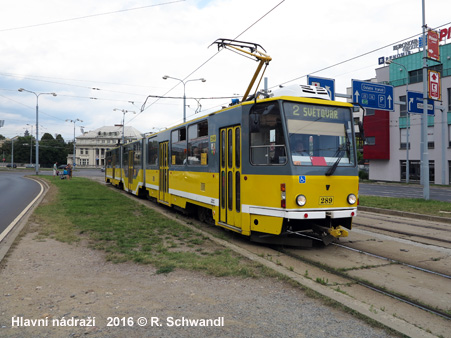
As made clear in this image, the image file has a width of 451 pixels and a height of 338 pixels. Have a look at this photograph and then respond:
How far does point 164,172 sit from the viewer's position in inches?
523

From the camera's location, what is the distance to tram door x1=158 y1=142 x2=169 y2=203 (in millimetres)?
12953

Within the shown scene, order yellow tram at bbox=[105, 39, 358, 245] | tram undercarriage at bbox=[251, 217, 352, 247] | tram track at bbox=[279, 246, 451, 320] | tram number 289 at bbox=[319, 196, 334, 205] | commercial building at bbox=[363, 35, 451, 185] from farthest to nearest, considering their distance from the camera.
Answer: commercial building at bbox=[363, 35, 451, 185], tram undercarriage at bbox=[251, 217, 352, 247], tram number 289 at bbox=[319, 196, 334, 205], yellow tram at bbox=[105, 39, 358, 245], tram track at bbox=[279, 246, 451, 320]

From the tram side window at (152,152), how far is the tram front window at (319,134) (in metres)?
8.47

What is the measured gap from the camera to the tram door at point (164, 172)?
510 inches

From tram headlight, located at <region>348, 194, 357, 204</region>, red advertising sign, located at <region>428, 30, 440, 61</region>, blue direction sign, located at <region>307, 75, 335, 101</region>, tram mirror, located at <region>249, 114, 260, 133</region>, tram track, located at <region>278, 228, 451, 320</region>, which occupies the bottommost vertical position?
tram track, located at <region>278, 228, 451, 320</region>

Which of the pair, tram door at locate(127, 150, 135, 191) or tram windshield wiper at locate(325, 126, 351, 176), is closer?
tram windshield wiper at locate(325, 126, 351, 176)

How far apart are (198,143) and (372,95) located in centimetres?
1208

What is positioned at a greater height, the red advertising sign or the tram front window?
the red advertising sign

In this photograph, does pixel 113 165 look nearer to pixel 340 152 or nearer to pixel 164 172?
pixel 164 172

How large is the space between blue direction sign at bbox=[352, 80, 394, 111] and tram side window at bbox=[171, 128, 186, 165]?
10.1 meters

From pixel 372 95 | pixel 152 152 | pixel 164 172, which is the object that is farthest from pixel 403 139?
pixel 164 172

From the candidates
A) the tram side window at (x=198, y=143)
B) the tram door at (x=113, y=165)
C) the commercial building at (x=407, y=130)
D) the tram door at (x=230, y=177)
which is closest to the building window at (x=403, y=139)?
the commercial building at (x=407, y=130)

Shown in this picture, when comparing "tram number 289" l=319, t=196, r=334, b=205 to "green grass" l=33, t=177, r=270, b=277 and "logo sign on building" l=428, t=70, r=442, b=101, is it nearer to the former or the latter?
"green grass" l=33, t=177, r=270, b=277

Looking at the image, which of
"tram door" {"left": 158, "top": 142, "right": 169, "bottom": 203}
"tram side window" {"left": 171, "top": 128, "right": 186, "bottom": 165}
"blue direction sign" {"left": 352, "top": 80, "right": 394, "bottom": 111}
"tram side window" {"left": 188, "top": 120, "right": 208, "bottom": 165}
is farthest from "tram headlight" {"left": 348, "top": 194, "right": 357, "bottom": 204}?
"blue direction sign" {"left": 352, "top": 80, "right": 394, "bottom": 111}
